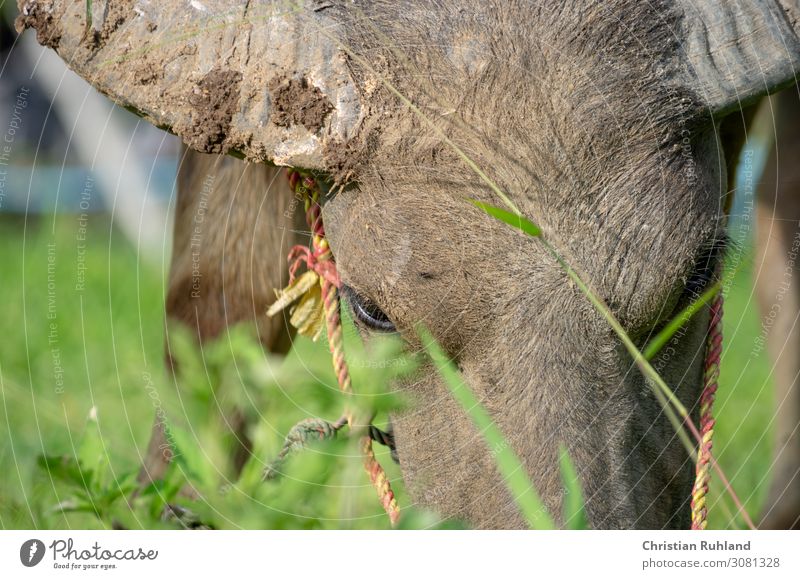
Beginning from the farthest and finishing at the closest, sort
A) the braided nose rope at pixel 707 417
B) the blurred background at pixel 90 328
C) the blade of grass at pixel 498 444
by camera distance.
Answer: the blurred background at pixel 90 328, the braided nose rope at pixel 707 417, the blade of grass at pixel 498 444

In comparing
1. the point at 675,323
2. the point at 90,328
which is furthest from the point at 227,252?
the point at 90,328

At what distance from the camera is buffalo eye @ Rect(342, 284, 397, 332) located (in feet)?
8.52

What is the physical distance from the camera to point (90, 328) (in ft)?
19.7

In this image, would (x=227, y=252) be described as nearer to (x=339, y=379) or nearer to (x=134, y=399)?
(x=339, y=379)

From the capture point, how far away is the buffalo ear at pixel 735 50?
2.46 m

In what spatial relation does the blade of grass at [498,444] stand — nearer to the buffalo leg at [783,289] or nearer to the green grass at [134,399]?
the green grass at [134,399]

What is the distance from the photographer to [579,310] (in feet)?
7.72

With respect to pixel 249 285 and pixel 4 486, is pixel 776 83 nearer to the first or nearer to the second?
pixel 249 285

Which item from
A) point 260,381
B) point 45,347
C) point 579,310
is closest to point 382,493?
point 260,381

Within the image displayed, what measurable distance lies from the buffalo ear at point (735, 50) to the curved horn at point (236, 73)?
0.86 meters

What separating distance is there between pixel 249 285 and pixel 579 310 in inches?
79.2

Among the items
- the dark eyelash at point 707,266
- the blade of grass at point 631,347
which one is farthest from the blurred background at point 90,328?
the blade of grass at point 631,347
